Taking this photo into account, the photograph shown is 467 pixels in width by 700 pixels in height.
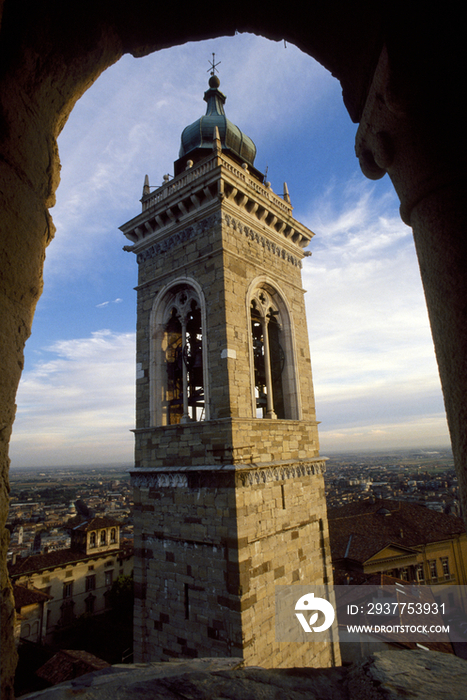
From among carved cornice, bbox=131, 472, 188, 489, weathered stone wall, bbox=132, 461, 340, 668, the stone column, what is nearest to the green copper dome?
carved cornice, bbox=131, 472, 188, 489

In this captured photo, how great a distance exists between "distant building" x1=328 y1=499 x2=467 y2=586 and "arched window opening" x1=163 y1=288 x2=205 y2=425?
19.0 meters

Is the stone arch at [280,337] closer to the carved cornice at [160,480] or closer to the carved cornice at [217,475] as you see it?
the carved cornice at [217,475]

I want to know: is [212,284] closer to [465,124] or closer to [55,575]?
[465,124]

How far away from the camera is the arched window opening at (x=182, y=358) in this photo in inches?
432

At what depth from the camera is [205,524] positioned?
8.79 meters

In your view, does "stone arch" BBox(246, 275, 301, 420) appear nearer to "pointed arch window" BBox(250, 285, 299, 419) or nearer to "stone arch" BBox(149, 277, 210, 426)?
"pointed arch window" BBox(250, 285, 299, 419)

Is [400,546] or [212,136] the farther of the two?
[400,546]

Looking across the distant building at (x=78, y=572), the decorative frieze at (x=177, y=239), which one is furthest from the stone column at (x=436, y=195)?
the distant building at (x=78, y=572)

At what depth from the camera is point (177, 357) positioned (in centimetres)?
1165

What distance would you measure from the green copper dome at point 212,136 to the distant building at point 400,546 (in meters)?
24.1

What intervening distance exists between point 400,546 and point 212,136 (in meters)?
29.1

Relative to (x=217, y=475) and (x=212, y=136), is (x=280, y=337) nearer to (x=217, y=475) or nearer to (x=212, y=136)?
(x=217, y=475)

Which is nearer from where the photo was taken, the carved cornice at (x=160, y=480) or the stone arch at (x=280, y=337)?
the carved cornice at (x=160, y=480)

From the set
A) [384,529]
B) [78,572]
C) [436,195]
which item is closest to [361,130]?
[436,195]
